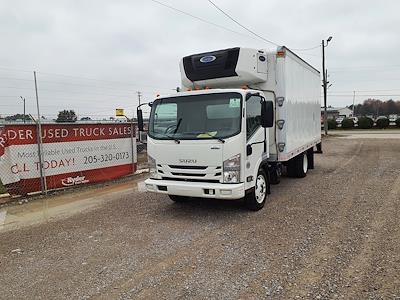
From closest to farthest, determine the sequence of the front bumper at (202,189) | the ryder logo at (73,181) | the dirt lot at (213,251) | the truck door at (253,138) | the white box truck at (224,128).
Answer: the dirt lot at (213,251)
the front bumper at (202,189)
the white box truck at (224,128)
the truck door at (253,138)
the ryder logo at (73,181)

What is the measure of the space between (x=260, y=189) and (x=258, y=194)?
0.43 feet

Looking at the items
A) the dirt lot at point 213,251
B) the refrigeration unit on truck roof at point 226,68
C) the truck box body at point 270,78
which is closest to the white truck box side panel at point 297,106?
the truck box body at point 270,78

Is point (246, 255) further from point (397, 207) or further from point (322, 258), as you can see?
point (397, 207)

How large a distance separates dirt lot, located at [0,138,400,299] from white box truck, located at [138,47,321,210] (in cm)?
63

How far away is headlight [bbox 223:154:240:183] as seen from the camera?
6.09m

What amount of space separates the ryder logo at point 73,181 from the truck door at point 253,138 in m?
5.78

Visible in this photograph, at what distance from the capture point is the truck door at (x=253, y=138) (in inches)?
253

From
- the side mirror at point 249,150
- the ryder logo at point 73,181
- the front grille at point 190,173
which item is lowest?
the ryder logo at point 73,181

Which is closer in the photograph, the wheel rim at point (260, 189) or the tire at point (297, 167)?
the wheel rim at point (260, 189)

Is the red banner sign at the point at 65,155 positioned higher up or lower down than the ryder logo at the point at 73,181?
higher up

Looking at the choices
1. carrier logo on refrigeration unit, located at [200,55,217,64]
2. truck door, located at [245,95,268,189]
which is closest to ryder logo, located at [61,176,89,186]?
carrier logo on refrigeration unit, located at [200,55,217,64]

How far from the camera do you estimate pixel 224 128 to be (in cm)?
627

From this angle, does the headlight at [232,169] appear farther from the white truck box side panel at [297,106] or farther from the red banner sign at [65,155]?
the red banner sign at [65,155]

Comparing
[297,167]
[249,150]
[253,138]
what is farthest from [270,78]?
[297,167]
